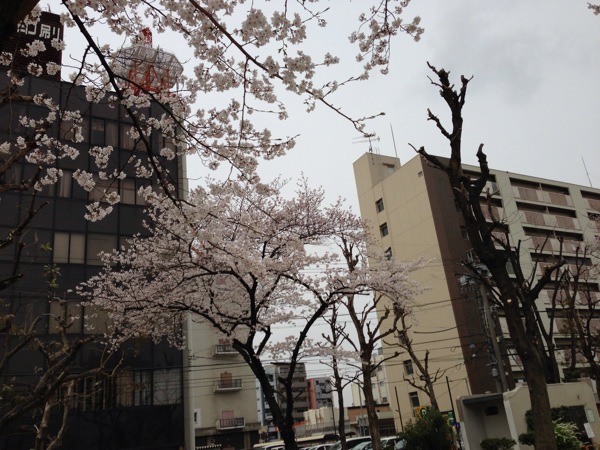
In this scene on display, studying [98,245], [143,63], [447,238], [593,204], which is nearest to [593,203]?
[593,204]

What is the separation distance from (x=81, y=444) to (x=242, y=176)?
17500 mm

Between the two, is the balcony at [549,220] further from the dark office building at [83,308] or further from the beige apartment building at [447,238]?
the dark office building at [83,308]

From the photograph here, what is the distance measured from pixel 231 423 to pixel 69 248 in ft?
62.4

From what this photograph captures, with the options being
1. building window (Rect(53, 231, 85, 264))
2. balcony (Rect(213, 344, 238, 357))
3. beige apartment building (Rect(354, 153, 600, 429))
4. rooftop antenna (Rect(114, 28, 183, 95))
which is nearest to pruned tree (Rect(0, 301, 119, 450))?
building window (Rect(53, 231, 85, 264))

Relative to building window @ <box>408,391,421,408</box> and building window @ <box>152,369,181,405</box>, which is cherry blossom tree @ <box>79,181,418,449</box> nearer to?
building window @ <box>152,369,181,405</box>

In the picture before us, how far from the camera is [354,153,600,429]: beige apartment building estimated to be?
2897cm

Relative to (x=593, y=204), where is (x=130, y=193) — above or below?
below

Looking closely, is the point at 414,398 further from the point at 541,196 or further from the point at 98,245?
the point at 98,245

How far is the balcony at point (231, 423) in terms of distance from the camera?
107ft

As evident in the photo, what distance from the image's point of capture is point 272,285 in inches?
506

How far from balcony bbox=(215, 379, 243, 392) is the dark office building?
13.4 meters

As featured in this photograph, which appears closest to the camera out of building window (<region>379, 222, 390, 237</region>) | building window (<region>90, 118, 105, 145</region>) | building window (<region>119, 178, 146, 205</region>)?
building window (<region>119, 178, 146, 205</region>)

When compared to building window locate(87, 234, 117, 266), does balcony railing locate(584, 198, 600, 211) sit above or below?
above

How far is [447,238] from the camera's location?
31547 millimetres
